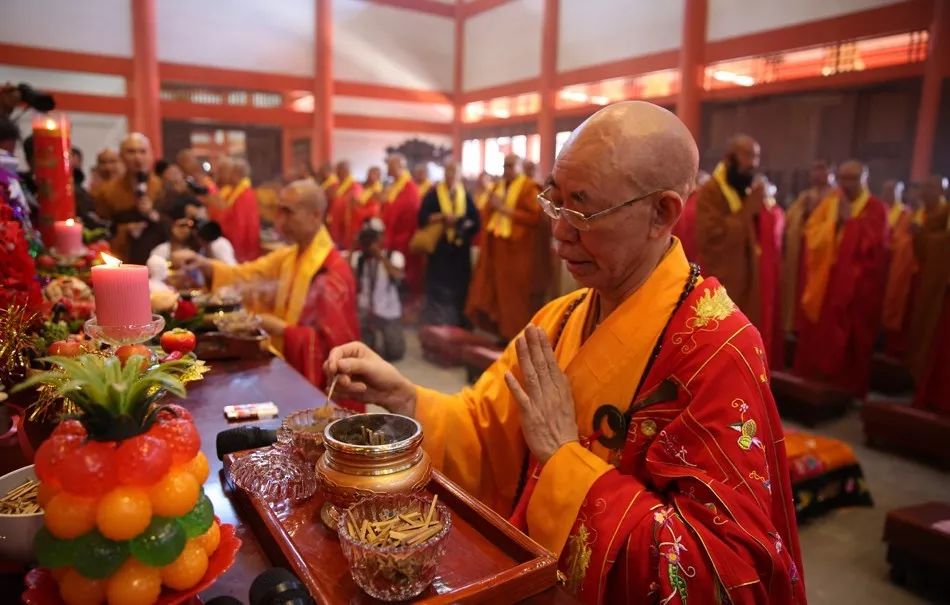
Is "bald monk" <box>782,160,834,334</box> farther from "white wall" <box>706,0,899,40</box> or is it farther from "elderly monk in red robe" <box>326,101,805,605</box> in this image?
"elderly monk in red robe" <box>326,101,805,605</box>

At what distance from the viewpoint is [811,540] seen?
2922mm

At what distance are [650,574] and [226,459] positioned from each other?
2.45ft

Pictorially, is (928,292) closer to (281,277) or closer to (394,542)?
(281,277)

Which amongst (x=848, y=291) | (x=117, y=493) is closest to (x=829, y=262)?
(x=848, y=291)

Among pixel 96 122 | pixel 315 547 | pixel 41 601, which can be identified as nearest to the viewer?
pixel 41 601

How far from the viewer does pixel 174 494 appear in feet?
2.20

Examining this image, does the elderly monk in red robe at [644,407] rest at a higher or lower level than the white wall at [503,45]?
lower

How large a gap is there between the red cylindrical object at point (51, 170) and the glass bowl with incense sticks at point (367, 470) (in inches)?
72.7

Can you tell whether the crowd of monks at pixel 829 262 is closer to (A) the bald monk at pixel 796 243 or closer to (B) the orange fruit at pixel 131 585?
(A) the bald monk at pixel 796 243

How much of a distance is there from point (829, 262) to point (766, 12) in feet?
10.4

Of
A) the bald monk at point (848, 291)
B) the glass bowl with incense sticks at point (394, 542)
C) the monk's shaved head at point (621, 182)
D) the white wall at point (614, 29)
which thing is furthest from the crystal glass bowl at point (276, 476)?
the white wall at point (614, 29)

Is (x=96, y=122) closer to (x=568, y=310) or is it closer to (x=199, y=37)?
(x=199, y=37)

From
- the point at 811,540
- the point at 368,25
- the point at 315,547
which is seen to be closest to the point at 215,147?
the point at 368,25

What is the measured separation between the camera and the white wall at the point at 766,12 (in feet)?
20.3
